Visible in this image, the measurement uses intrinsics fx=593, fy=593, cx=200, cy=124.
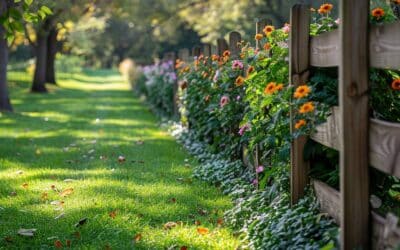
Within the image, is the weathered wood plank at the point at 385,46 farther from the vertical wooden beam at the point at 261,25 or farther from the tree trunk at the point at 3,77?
the tree trunk at the point at 3,77

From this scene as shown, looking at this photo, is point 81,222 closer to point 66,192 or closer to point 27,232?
point 27,232

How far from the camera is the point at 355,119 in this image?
10.8ft

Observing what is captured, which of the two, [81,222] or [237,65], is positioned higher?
[237,65]

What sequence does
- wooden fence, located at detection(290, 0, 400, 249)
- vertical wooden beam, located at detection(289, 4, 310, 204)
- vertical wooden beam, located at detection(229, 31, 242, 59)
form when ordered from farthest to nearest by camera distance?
vertical wooden beam, located at detection(229, 31, 242, 59)
vertical wooden beam, located at detection(289, 4, 310, 204)
wooden fence, located at detection(290, 0, 400, 249)

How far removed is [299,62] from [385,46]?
139cm

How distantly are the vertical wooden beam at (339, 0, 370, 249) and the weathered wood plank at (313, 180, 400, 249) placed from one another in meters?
0.08

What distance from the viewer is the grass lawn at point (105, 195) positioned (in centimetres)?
481

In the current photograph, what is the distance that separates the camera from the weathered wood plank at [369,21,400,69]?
3002mm

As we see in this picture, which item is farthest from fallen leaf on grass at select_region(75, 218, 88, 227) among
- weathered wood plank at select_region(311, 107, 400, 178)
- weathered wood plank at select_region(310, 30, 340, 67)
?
weathered wood plank at select_region(311, 107, 400, 178)

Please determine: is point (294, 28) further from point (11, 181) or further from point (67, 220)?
point (11, 181)

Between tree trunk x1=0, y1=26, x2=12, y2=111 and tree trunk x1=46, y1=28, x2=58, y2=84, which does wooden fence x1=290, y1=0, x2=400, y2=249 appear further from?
tree trunk x1=46, y1=28, x2=58, y2=84

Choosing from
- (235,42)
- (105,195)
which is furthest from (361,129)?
(235,42)

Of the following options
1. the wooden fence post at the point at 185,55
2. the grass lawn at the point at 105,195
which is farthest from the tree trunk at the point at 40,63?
the grass lawn at the point at 105,195

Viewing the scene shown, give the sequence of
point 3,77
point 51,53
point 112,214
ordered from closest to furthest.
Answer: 1. point 112,214
2. point 3,77
3. point 51,53
